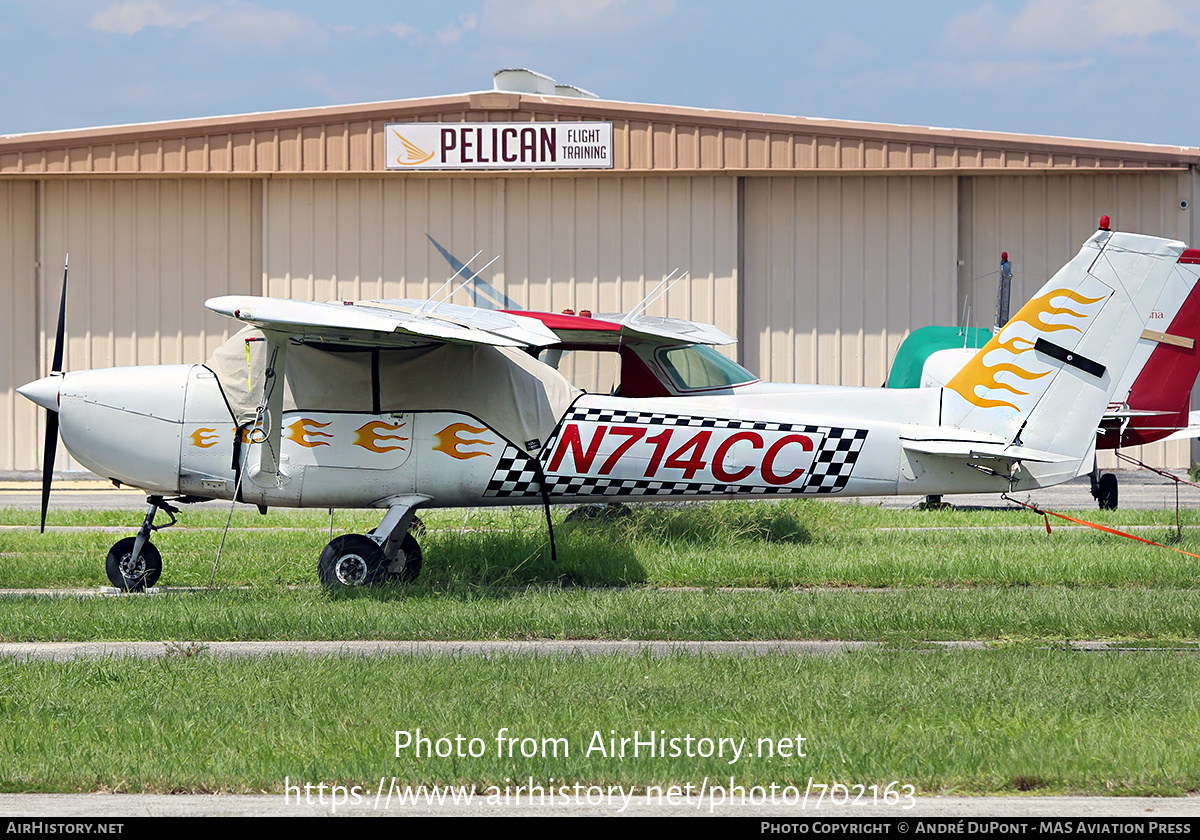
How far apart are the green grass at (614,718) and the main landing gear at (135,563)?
2.88 metres

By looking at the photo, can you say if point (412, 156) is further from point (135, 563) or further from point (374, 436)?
point (135, 563)

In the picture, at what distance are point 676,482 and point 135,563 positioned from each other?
4.30 m

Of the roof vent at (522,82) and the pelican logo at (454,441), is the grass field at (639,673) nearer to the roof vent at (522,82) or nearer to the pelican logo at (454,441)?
the pelican logo at (454,441)

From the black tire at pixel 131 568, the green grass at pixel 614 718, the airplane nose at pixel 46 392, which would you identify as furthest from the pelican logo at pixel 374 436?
the green grass at pixel 614 718

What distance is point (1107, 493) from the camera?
1566 centimetres

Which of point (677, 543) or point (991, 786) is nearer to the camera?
point (991, 786)

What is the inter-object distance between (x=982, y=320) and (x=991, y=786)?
19.2 meters

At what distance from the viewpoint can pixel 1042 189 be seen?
74.2ft

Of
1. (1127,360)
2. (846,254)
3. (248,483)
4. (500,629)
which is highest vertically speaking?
(846,254)

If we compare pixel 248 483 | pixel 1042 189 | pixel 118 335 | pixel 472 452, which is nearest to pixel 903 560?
pixel 472 452

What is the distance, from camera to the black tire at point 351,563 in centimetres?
926

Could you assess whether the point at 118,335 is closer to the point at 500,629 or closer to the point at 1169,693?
the point at 500,629

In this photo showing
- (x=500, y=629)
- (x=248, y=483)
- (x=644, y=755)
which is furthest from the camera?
(x=248, y=483)

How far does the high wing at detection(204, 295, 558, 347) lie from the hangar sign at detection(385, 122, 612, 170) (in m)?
12.5
